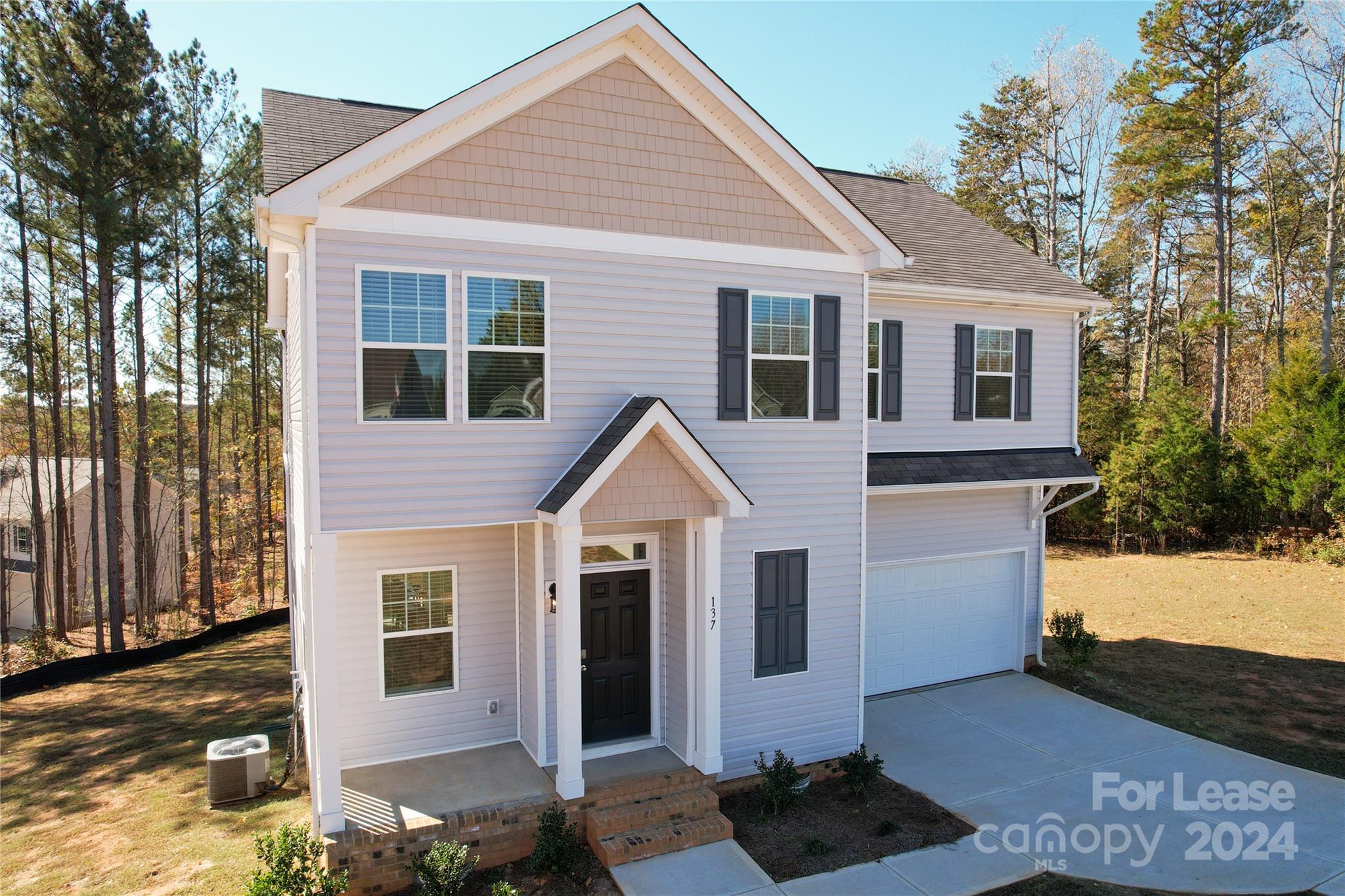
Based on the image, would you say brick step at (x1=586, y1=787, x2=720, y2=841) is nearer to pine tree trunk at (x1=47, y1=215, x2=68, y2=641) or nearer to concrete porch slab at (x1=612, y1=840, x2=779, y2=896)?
concrete porch slab at (x1=612, y1=840, x2=779, y2=896)

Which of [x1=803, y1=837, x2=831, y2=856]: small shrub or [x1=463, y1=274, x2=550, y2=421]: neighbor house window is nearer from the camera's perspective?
[x1=803, y1=837, x2=831, y2=856]: small shrub

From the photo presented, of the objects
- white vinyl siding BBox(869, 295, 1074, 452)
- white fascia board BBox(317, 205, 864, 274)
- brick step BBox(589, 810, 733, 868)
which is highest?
white fascia board BBox(317, 205, 864, 274)

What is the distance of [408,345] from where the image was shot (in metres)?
7.33

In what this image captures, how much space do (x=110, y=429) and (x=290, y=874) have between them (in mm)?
14568

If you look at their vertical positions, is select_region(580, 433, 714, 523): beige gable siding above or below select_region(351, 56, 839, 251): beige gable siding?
below

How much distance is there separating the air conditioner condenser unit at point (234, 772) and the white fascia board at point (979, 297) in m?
9.70

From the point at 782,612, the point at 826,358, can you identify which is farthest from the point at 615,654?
the point at 826,358

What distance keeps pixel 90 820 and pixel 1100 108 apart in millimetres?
34113

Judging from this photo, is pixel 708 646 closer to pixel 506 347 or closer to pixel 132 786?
pixel 506 347

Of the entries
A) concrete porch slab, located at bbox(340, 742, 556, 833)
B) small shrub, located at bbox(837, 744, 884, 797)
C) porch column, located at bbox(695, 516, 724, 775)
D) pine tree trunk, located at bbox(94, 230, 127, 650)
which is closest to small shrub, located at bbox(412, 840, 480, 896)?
concrete porch slab, located at bbox(340, 742, 556, 833)

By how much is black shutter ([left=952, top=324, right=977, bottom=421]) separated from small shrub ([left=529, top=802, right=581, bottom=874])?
8161mm

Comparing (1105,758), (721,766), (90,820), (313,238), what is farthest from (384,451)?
(1105,758)

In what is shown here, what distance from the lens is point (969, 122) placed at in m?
31.3

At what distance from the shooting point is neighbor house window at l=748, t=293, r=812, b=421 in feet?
29.4
